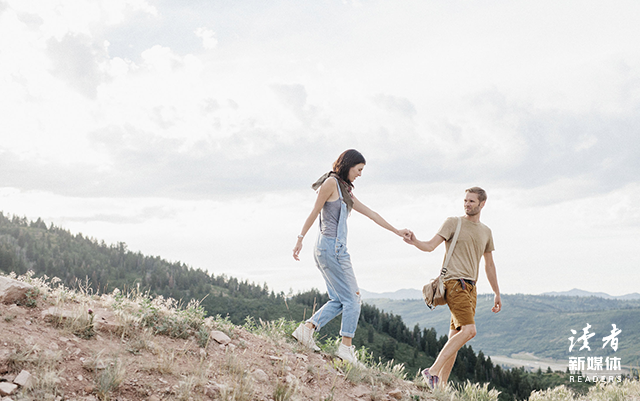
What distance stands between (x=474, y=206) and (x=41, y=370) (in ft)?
18.9

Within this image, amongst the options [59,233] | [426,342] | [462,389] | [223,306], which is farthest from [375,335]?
[59,233]

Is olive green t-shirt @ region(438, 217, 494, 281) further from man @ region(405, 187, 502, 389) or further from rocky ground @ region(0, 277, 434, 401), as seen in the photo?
rocky ground @ region(0, 277, 434, 401)

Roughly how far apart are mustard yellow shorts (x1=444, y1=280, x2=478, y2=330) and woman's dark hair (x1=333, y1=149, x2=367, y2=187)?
214 cm

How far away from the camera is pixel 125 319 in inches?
216

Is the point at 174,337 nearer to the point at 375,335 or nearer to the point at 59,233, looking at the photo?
the point at 375,335

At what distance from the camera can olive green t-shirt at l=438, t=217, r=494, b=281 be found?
6.37 m

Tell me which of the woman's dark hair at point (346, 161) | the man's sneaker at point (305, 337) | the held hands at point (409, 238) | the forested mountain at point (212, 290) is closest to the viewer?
the woman's dark hair at point (346, 161)

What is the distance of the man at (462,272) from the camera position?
20.4ft

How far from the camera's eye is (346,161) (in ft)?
20.1

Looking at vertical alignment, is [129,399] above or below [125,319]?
below

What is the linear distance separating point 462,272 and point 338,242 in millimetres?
1891

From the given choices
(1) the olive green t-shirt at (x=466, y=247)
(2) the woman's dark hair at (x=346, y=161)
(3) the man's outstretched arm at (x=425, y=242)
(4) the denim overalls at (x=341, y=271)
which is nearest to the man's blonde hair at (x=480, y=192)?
(1) the olive green t-shirt at (x=466, y=247)

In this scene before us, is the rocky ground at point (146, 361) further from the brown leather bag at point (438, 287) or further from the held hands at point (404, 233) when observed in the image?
the held hands at point (404, 233)

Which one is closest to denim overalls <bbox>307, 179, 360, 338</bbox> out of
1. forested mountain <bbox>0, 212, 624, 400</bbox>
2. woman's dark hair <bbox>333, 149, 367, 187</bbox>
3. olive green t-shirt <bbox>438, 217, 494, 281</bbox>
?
woman's dark hair <bbox>333, 149, 367, 187</bbox>
